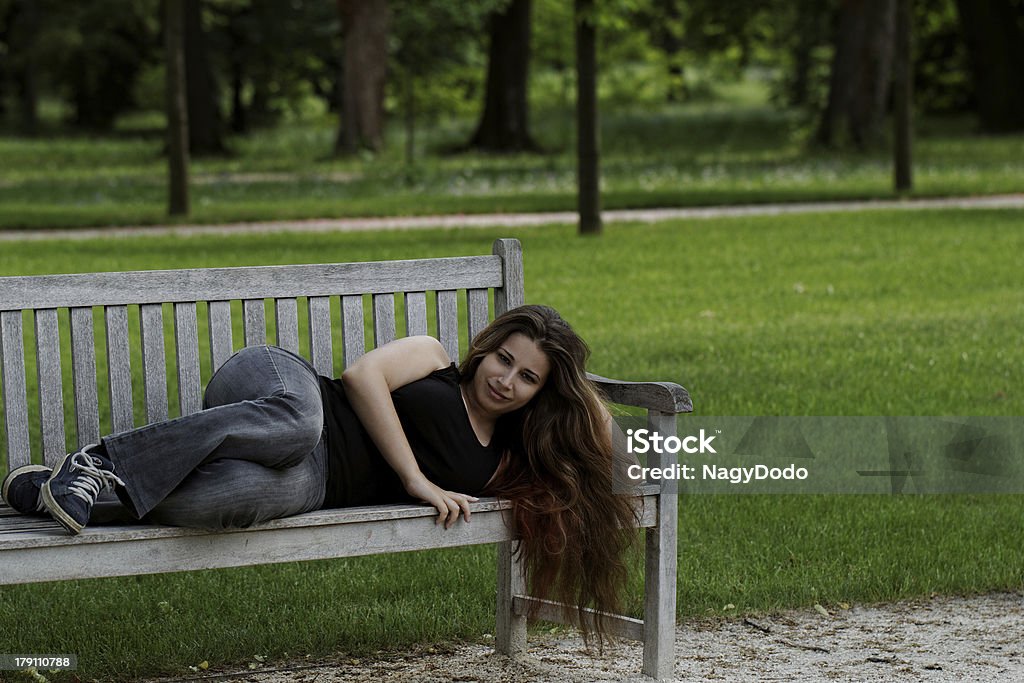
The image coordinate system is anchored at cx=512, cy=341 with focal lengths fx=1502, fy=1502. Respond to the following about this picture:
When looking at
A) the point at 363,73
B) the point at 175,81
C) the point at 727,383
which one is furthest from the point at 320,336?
the point at 363,73

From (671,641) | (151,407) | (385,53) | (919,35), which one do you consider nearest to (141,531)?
A: (151,407)

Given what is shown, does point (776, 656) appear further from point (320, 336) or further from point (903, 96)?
point (903, 96)

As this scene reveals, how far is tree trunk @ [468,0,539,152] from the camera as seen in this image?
95.8 feet

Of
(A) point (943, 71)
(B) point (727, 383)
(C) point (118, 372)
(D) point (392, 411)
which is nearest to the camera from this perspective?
(D) point (392, 411)

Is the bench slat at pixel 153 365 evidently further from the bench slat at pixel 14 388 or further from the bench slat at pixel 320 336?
the bench slat at pixel 320 336

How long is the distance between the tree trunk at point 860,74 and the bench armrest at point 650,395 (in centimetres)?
2328

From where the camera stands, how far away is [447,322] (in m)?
4.49

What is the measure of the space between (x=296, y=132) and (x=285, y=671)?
34.5 m

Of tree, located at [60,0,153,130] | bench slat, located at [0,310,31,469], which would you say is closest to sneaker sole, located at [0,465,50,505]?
bench slat, located at [0,310,31,469]

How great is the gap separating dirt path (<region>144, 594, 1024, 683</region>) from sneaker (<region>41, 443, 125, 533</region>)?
986mm

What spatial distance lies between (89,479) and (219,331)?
85 cm

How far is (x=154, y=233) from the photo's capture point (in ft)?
48.0

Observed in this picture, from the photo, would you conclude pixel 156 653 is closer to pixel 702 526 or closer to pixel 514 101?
pixel 702 526

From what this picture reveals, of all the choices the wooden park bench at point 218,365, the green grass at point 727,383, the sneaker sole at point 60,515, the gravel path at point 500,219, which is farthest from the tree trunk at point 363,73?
the sneaker sole at point 60,515
